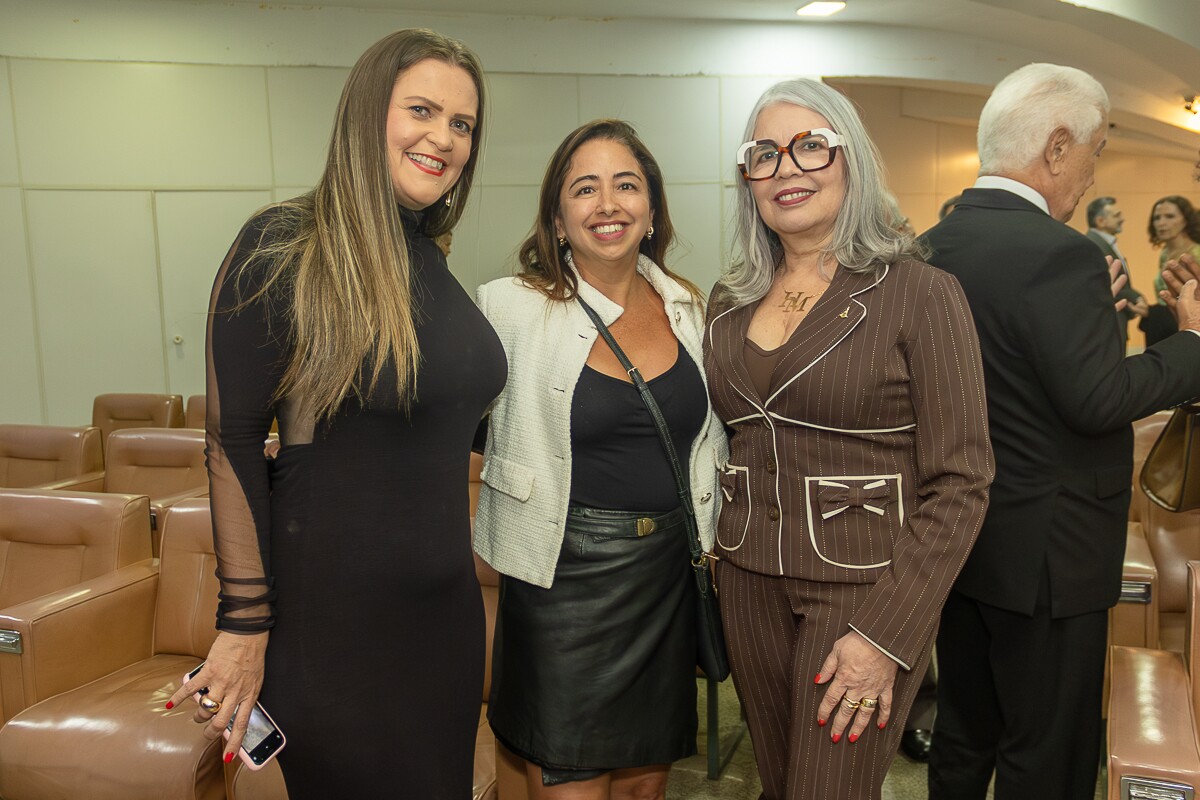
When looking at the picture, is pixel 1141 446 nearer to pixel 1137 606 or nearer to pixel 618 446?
pixel 1137 606

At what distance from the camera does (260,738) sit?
1.33m

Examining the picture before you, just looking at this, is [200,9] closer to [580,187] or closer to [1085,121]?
[580,187]

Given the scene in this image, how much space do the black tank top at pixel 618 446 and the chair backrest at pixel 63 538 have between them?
2025 mm

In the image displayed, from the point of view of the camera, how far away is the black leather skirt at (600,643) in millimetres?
1804

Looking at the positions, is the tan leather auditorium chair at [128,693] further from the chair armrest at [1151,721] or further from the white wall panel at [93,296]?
the white wall panel at [93,296]

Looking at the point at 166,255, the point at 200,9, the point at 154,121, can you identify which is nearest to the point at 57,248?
the point at 166,255

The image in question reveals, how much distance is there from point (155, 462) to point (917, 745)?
143 inches

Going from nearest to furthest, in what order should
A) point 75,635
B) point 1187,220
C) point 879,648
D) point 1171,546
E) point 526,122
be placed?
point 879,648 < point 75,635 < point 1171,546 < point 1187,220 < point 526,122

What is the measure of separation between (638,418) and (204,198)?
607cm

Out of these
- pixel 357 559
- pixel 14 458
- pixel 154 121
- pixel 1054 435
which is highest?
pixel 154 121

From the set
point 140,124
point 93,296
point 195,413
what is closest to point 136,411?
point 195,413

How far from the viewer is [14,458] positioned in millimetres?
4863

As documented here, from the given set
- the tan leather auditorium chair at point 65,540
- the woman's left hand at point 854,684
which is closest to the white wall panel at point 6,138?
the tan leather auditorium chair at point 65,540

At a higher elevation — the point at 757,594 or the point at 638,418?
the point at 638,418
